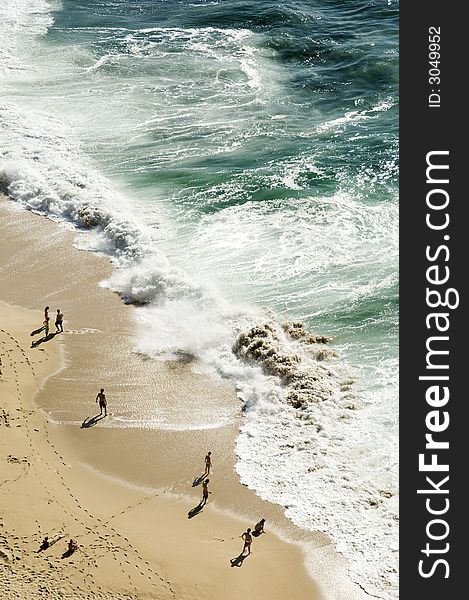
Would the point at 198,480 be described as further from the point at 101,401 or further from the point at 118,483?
the point at 101,401

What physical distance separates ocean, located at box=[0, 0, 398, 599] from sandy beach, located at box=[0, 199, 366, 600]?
868 mm

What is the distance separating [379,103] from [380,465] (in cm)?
2827

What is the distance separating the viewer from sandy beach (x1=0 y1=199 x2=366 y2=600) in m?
18.1

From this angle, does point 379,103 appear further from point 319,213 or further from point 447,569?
point 447,569

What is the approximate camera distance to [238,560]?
61.5 ft

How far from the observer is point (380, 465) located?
2189 centimetres

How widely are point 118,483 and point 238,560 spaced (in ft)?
14.3

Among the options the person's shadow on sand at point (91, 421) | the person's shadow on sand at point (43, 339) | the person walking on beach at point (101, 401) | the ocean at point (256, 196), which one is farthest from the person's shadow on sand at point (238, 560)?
the person's shadow on sand at point (43, 339)

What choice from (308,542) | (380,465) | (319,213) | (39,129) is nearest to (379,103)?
(319,213)

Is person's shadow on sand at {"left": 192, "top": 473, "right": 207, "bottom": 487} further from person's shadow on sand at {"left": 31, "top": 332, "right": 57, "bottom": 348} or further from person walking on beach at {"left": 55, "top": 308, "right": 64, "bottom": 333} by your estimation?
person walking on beach at {"left": 55, "top": 308, "right": 64, "bottom": 333}

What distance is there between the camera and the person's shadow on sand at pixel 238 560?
61.1ft

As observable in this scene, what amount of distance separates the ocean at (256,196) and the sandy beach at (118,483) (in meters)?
0.87

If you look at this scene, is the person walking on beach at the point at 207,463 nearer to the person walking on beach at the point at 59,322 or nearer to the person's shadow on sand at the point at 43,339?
the person's shadow on sand at the point at 43,339

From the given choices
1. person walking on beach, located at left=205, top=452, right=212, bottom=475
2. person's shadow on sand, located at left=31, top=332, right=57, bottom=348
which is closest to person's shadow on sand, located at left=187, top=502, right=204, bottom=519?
person walking on beach, located at left=205, top=452, right=212, bottom=475
